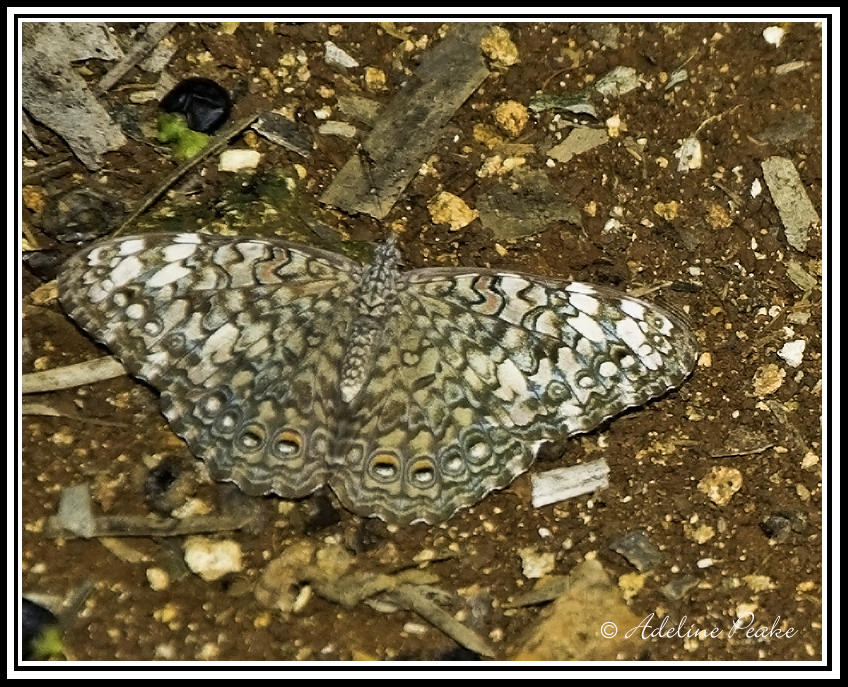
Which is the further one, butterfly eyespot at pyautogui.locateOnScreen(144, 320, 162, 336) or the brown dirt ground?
the brown dirt ground

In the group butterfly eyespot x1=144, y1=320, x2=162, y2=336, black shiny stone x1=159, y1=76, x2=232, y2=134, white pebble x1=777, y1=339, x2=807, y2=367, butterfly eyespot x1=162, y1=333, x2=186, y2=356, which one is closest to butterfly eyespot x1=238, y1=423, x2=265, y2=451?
butterfly eyespot x1=162, y1=333, x2=186, y2=356

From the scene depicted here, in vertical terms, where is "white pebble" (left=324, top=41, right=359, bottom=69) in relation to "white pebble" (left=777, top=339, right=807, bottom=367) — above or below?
above

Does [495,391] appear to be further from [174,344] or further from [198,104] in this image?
[198,104]

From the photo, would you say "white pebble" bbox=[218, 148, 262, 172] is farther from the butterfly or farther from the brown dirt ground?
the butterfly

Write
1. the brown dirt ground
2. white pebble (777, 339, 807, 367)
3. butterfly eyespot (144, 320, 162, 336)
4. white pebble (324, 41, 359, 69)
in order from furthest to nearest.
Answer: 1. white pebble (324, 41, 359, 69)
2. white pebble (777, 339, 807, 367)
3. the brown dirt ground
4. butterfly eyespot (144, 320, 162, 336)

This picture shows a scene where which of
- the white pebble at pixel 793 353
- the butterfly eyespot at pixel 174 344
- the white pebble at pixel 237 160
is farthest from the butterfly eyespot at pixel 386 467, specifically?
the white pebble at pixel 793 353

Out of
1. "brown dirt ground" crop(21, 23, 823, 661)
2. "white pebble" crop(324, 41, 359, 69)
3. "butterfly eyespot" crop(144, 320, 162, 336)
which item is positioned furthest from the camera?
"white pebble" crop(324, 41, 359, 69)

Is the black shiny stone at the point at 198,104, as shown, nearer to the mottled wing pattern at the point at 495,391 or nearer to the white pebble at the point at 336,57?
the white pebble at the point at 336,57

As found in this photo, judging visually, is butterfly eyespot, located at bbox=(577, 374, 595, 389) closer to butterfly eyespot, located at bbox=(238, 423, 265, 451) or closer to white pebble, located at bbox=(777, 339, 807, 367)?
white pebble, located at bbox=(777, 339, 807, 367)

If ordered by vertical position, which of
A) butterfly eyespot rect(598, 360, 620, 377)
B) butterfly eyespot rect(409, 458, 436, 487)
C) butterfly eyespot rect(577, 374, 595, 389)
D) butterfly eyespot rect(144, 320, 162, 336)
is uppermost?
butterfly eyespot rect(144, 320, 162, 336)

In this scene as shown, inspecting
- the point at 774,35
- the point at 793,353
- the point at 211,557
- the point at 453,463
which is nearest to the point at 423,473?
the point at 453,463
